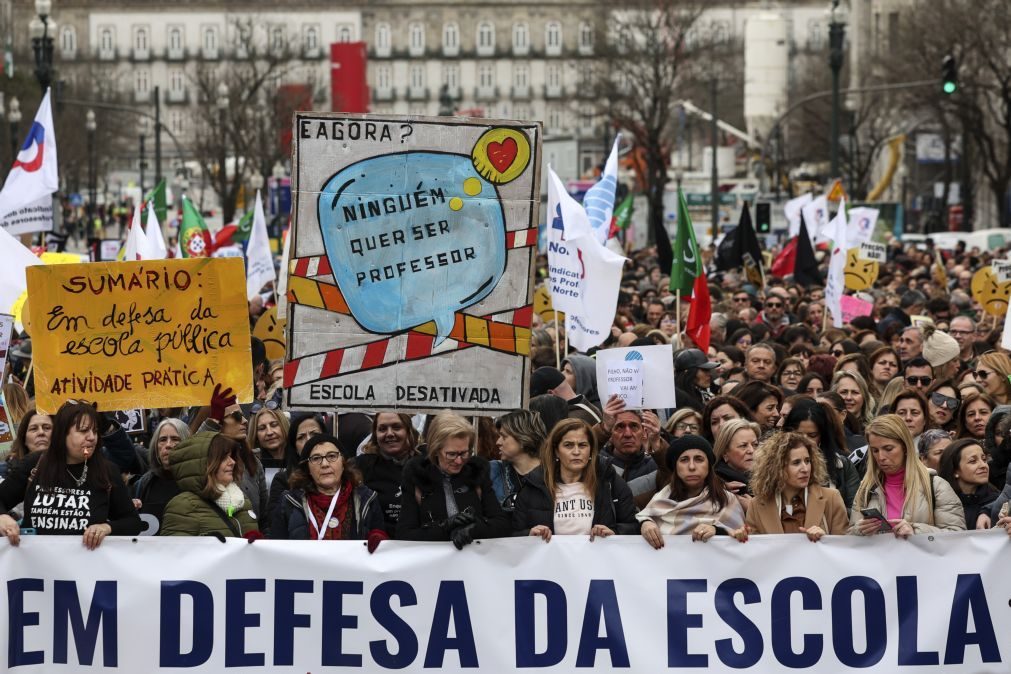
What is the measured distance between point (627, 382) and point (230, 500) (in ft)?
7.90

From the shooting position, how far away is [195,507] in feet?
25.8

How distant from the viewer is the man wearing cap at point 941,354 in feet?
38.6

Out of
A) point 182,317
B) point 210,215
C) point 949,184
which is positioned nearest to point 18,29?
point 210,215

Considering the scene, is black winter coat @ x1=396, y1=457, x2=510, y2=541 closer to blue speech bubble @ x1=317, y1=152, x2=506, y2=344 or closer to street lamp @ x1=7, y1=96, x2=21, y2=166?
blue speech bubble @ x1=317, y1=152, x2=506, y2=344

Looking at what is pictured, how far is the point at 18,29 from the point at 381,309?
3636 inches

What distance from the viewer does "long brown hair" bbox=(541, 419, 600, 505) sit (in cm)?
770

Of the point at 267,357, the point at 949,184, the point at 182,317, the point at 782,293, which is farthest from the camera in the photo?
the point at 949,184

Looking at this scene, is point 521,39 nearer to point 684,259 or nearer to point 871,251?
point 871,251

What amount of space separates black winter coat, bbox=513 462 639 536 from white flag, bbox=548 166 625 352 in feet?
14.4

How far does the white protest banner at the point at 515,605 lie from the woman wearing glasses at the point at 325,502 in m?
0.18

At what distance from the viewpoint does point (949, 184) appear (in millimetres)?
59250

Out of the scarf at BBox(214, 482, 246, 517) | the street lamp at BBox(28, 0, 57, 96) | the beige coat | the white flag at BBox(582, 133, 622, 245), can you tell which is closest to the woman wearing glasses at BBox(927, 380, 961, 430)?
the beige coat

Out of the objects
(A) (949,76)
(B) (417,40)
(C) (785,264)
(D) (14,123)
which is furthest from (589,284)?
(B) (417,40)

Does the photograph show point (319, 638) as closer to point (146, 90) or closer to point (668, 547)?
point (668, 547)
